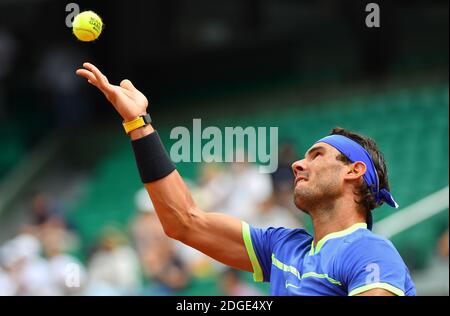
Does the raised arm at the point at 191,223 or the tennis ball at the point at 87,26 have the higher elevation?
the tennis ball at the point at 87,26

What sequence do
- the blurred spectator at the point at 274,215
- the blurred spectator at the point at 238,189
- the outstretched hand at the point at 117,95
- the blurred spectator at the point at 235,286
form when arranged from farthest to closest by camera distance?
the blurred spectator at the point at 238,189 → the blurred spectator at the point at 274,215 → the blurred spectator at the point at 235,286 → the outstretched hand at the point at 117,95

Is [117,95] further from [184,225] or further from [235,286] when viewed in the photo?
[235,286]

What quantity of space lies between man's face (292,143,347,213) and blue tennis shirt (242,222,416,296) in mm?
176

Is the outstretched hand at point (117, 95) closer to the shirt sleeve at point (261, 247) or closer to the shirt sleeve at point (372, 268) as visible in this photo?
the shirt sleeve at point (261, 247)

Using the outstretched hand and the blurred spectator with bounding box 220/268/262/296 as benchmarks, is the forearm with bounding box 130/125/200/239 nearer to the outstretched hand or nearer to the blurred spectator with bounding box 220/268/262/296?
the outstretched hand

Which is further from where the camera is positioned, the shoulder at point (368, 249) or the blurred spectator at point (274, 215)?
the blurred spectator at point (274, 215)

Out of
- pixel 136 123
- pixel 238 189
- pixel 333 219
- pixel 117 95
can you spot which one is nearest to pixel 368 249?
pixel 333 219

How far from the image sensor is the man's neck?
4.50 meters

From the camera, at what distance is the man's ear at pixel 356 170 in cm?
455

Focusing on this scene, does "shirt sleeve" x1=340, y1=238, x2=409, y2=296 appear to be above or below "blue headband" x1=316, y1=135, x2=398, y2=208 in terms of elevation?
below

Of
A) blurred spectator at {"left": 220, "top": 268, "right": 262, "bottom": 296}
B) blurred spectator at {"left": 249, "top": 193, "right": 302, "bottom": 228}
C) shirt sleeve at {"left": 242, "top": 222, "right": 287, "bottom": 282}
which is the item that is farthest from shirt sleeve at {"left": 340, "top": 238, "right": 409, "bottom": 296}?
blurred spectator at {"left": 249, "top": 193, "right": 302, "bottom": 228}

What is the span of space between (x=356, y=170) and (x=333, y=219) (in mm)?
256

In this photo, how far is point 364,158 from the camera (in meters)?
4.58

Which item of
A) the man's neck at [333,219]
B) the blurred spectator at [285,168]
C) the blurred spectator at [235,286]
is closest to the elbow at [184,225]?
the man's neck at [333,219]
